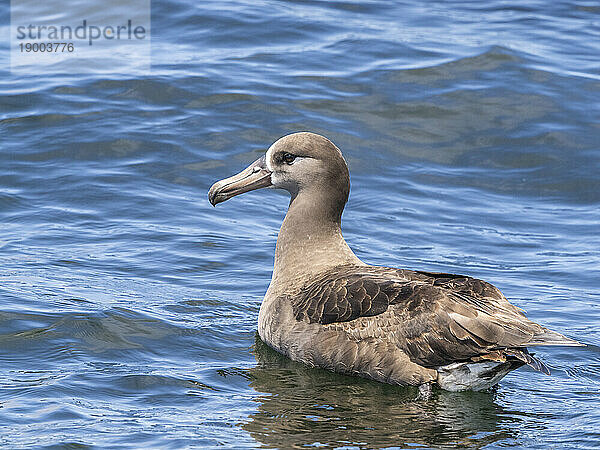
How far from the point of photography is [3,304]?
800 centimetres

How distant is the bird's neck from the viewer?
786cm

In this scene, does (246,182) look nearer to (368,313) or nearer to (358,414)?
(368,313)

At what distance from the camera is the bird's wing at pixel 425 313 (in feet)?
21.7

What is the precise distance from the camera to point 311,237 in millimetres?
7984

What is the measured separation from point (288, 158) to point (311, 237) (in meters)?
0.59

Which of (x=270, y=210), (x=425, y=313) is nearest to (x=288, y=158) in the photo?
(x=425, y=313)

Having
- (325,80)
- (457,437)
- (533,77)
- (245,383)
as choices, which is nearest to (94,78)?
(325,80)

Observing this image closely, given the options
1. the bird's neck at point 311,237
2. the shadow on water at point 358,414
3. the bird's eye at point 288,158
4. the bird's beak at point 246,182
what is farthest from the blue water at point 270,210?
the bird's eye at point 288,158

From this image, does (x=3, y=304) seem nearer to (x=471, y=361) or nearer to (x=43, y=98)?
(x=471, y=361)

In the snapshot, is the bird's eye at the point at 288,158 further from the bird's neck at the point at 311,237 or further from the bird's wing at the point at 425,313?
the bird's wing at the point at 425,313

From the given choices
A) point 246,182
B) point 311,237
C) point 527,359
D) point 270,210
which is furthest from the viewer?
point 270,210

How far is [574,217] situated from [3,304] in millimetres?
5787

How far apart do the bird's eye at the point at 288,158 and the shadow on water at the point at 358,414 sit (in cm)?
150

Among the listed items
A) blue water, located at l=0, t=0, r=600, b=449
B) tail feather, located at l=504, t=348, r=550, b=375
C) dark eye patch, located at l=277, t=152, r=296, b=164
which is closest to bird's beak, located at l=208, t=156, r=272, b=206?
dark eye patch, located at l=277, t=152, r=296, b=164
